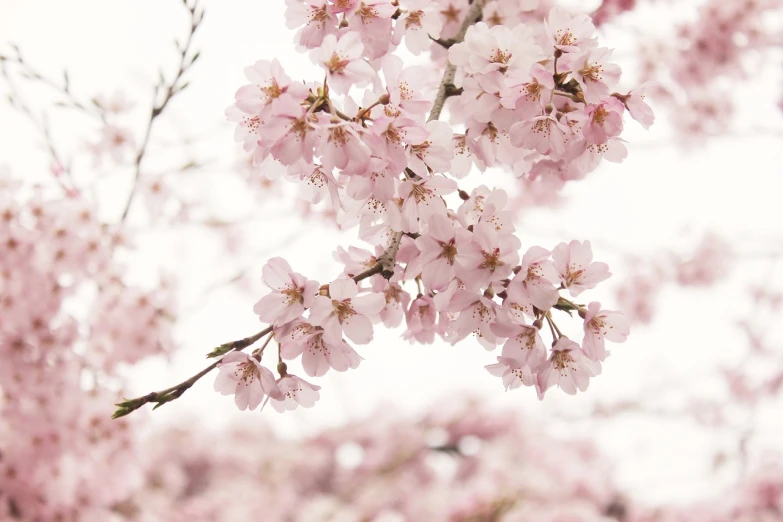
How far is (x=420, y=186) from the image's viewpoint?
878 millimetres

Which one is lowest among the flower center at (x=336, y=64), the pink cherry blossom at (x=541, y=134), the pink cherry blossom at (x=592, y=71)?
the flower center at (x=336, y=64)

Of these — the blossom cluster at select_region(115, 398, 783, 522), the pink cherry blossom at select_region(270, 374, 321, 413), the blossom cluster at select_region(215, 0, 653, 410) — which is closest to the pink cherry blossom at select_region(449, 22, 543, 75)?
the blossom cluster at select_region(215, 0, 653, 410)

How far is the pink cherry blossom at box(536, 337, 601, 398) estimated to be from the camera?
90 cm

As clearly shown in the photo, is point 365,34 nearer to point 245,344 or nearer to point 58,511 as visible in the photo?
point 245,344

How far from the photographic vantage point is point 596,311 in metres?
0.91

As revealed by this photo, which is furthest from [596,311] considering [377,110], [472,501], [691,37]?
[472,501]

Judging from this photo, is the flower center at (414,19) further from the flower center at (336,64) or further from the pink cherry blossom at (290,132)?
the pink cherry blossom at (290,132)

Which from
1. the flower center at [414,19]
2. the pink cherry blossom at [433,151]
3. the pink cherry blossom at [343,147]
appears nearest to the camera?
the pink cherry blossom at [343,147]

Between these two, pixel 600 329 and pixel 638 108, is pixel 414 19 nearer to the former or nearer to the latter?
pixel 638 108

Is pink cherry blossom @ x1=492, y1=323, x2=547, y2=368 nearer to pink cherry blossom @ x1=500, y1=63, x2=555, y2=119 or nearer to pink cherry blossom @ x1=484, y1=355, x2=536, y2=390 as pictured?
pink cherry blossom @ x1=484, y1=355, x2=536, y2=390

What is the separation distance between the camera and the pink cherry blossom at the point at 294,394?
0.86 metres

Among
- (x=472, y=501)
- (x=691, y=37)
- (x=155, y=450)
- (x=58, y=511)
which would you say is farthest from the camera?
(x=155, y=450)

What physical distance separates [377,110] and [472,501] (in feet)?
12.5

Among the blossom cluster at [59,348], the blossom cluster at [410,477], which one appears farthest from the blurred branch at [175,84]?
the blossom cluster at [410,477]
